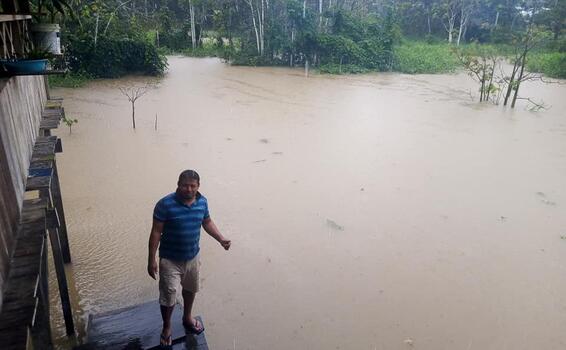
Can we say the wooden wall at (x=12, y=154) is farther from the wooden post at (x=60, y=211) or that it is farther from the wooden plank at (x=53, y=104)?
the wooden plank at (x=53, y=104)

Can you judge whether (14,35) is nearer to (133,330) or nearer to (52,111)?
(52,111)

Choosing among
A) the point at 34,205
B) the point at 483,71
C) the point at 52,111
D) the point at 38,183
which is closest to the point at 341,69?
the point at 483,71

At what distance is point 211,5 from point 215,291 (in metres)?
19.0

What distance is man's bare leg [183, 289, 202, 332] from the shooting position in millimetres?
2518

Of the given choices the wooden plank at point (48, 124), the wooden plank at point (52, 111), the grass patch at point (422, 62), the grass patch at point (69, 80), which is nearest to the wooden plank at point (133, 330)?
the wooden plank at point (48, 124)

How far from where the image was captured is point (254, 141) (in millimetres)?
7316

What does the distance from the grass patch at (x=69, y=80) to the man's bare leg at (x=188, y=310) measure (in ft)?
33.1

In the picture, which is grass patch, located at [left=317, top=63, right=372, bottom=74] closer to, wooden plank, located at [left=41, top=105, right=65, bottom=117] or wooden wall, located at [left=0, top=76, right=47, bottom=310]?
wooden plank, located at [left=41, top=105, right=65, bottom=117]

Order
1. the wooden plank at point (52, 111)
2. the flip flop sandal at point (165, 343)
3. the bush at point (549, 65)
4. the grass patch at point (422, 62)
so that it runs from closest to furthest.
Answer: the flip flop sandal at point (165, 343) → the wooden plank at point (52, 111) → the bush at point (549, 65) → the grass patch at point (422, 62)

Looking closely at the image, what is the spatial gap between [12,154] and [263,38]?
1675cm

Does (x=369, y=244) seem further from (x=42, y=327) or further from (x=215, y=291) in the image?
(x=42, y=327)

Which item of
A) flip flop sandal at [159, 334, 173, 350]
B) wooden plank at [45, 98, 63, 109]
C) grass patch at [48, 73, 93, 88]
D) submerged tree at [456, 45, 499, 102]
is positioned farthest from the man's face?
submerged tree at [456, 45, 499, 102]

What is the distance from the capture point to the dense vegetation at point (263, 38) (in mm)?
12922

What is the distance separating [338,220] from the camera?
4.71 metres
